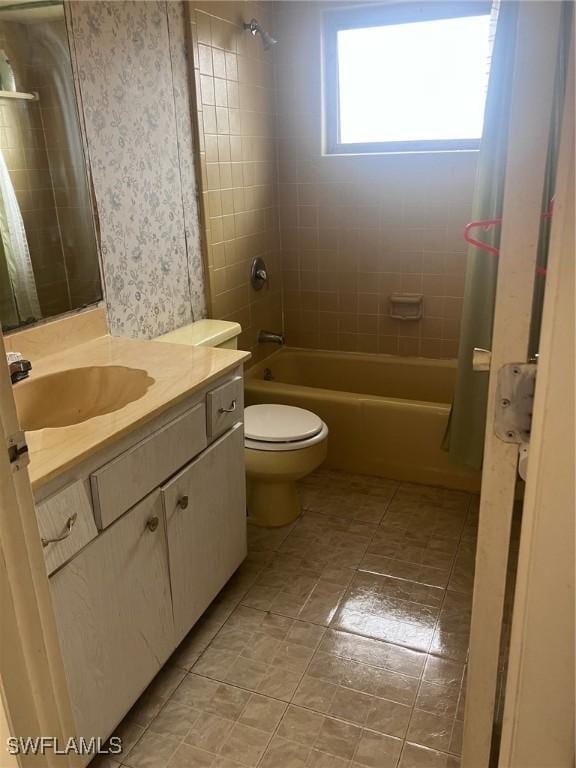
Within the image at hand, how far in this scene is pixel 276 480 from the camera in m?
2.38

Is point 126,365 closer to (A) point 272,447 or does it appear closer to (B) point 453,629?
(A) point 272,447

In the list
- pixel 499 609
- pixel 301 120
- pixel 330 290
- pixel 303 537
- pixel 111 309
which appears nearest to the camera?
pixel 499 609

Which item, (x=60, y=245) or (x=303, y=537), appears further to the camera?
(x=303, y=537)

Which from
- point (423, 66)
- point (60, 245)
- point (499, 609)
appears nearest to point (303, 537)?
→ point (60, 245)

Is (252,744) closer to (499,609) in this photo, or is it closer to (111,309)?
(499,609)

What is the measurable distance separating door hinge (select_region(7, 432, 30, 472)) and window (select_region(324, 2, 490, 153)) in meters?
2.63

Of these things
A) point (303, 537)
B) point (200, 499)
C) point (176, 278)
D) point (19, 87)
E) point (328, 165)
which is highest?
point (19, 87)

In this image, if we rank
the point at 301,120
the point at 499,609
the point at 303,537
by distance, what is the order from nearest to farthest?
the point at 499,609 → the point at 303,537 → the point at 301,120

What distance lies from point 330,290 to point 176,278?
1.12 m

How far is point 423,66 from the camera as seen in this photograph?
9.40 feet

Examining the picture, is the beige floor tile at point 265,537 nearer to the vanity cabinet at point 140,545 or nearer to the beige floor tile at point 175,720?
the vanity cabinet at point 140,545

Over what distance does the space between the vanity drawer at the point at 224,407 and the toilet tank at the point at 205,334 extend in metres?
0.40

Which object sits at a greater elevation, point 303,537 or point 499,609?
point 499,609

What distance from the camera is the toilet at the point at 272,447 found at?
2.26 m
